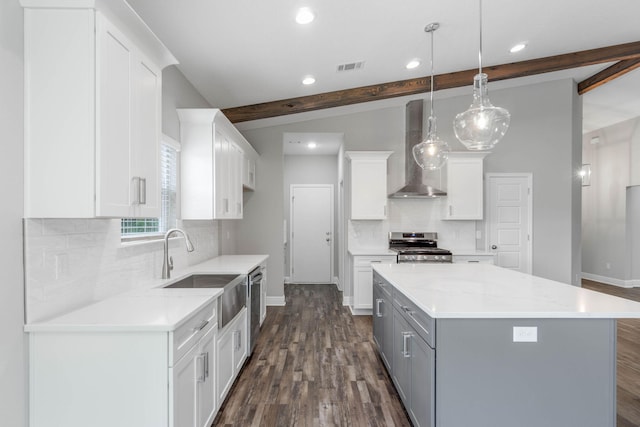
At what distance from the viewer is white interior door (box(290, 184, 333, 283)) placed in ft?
22.0

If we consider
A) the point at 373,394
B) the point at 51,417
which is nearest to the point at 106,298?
the point at 51,417

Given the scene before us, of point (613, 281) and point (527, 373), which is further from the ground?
point (527, 373)

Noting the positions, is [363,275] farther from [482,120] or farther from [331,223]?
[482,120]

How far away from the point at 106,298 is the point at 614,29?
19.0 feet

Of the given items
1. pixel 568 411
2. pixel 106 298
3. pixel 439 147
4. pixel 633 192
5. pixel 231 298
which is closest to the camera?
pixel 568 411

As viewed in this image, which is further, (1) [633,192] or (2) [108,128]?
(1) [633,192]

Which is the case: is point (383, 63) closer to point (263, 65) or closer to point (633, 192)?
point (263, 65)

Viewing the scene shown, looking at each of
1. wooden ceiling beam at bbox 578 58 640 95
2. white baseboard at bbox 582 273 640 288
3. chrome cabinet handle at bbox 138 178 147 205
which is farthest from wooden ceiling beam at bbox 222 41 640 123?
white baseboard at bbox 582 273 640 288

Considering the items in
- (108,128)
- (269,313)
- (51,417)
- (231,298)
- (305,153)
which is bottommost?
(269,313)

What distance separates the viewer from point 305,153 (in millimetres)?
6609

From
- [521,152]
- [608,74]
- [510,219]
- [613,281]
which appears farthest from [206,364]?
[613,281]

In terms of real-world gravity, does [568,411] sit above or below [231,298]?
below

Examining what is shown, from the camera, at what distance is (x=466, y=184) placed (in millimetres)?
4785

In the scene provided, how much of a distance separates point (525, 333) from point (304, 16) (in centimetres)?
266
